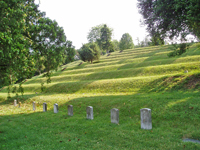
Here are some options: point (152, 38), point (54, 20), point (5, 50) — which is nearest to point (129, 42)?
point (152, 38)

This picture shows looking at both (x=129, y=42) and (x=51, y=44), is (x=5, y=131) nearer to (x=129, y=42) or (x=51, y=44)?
(x=51, y=44)

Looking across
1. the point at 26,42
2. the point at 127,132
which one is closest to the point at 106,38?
the point at 26,42

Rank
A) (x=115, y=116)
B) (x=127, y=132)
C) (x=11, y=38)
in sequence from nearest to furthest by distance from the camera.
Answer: (x=127, y=132), (x=11, y=38), (x=115, y=116)

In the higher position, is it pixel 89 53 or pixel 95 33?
pixel 95 33

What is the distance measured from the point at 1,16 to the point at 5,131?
6574 mm

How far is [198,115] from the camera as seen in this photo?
764 centimetres

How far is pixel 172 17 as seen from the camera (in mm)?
14695

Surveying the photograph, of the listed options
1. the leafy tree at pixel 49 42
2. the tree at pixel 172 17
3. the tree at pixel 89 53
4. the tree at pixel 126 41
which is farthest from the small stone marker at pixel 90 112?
the tree at pixel 126 41

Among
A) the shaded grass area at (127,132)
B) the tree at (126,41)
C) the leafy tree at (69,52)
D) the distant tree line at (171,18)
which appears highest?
the tree at (126,41)

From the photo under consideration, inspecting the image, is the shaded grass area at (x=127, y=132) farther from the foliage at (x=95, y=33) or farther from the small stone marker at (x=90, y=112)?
the foliage at (x=95, y=33)

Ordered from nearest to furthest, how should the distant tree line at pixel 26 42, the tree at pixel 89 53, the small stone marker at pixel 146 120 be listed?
the small stone marker at pixel 146 120 → the distant tree line at pixel 26 42 → the tree at pixel 89 53

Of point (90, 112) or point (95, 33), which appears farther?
point (95, 33)

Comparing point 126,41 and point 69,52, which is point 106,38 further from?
point 69,52

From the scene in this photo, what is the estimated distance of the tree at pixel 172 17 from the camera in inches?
480
